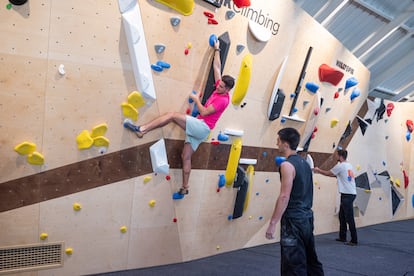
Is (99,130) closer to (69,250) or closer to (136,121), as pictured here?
(136,121)

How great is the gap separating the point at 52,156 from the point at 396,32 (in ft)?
26.2

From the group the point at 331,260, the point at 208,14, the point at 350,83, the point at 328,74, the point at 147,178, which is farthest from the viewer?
the point at 350,83

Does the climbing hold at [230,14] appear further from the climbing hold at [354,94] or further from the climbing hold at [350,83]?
the climbing hold at [354,94]

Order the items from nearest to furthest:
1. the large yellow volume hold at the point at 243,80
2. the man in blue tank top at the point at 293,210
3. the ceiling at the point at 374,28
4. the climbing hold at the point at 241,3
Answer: the man in blue tank top at the point at 293,210
the climbing hold at the point at 241,3
the large yellow volume hold at the point at 243,80
the ceiling at the point at 374,28

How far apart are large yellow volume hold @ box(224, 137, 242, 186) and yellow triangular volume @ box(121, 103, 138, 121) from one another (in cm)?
137

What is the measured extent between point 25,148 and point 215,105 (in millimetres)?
1603

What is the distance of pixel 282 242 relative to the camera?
9.41ft

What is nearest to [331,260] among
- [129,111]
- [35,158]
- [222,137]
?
[222,137]

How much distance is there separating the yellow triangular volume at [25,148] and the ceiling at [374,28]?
505 cm

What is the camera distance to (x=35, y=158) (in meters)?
2.95

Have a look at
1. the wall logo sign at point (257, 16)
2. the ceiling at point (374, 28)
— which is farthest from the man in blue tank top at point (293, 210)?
the ceiling at point (374, 28)

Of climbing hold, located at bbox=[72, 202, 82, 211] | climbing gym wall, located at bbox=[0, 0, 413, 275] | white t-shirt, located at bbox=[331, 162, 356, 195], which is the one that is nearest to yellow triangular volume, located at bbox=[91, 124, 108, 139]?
climbing gym wall, located at bbox=[0, 0, 413, 275]

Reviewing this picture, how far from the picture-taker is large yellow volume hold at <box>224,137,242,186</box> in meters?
4.45

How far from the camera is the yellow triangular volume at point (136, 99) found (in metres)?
3.35
